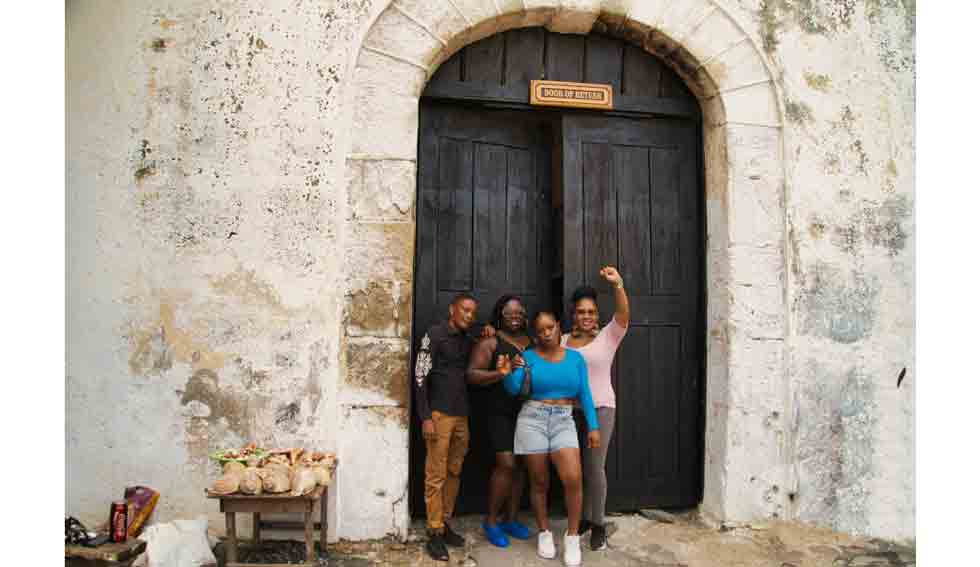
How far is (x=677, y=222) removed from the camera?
472 cm

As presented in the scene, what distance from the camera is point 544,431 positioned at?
12.6 feet

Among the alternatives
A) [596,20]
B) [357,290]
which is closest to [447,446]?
[357,290]

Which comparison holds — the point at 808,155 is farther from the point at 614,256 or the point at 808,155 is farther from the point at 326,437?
the point at 326,437

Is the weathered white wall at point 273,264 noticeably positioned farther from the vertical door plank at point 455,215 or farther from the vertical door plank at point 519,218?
the vertical door plank at point 519,218

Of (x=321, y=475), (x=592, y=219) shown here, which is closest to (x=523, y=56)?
(x=592, y=219)

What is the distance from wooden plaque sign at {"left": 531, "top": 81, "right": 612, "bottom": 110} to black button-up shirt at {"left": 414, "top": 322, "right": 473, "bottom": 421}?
1.71 m

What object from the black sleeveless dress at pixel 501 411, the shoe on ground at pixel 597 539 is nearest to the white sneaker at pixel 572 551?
the shoe on ground at pixel 597 539

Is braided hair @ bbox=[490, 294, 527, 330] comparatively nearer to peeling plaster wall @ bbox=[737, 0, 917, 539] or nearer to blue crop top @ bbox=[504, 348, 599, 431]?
blue crop top @ bbox=[504, 348, 599, 431]

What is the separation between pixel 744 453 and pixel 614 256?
5.08 ft

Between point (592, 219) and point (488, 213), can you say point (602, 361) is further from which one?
point (488, 213)

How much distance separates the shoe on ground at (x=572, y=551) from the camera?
12.2 ft

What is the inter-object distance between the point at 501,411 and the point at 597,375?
2.09 ft

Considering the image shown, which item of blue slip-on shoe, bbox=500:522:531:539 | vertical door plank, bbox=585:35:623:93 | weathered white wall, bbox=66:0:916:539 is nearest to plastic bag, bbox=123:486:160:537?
weathered white wall, bbox=66:0:916:539

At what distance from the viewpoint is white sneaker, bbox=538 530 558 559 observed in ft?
12.5
